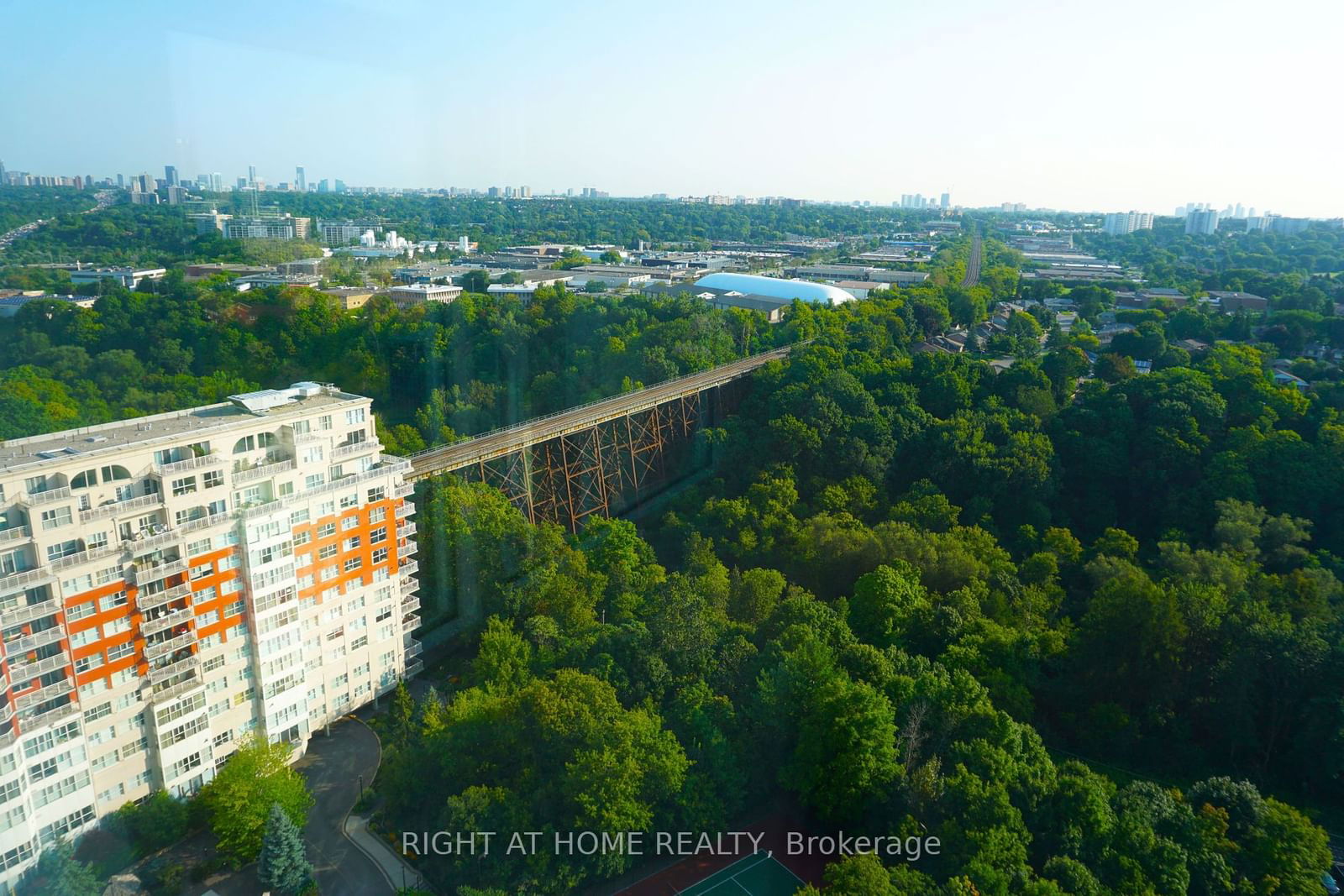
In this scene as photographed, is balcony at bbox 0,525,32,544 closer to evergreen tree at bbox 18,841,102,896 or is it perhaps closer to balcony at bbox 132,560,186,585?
balcony at bbox 132,560,186,585

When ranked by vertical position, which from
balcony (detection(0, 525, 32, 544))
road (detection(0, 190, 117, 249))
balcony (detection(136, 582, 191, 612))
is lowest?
balcony (detection(136, 582, 191, 612))

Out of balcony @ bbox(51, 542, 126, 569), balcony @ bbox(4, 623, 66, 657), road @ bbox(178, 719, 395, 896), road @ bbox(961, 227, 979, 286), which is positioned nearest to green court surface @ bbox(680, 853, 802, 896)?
road @ bbox(178, 719, 395, 896)

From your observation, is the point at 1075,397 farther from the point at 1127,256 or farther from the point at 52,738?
the point at 1127,256

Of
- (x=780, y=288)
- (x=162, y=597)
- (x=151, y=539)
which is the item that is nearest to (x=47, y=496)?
(x=151, y=539)

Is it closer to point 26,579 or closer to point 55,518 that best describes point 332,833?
point 26,579

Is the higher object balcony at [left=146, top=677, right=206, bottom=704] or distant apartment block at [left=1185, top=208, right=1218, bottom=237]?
distant apartment block at [left=1185, top=208, right=1218, bottom=237]

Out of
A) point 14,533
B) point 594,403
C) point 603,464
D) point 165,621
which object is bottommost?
point 603,464

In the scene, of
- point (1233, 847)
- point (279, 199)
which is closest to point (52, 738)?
point (1233, 847)
